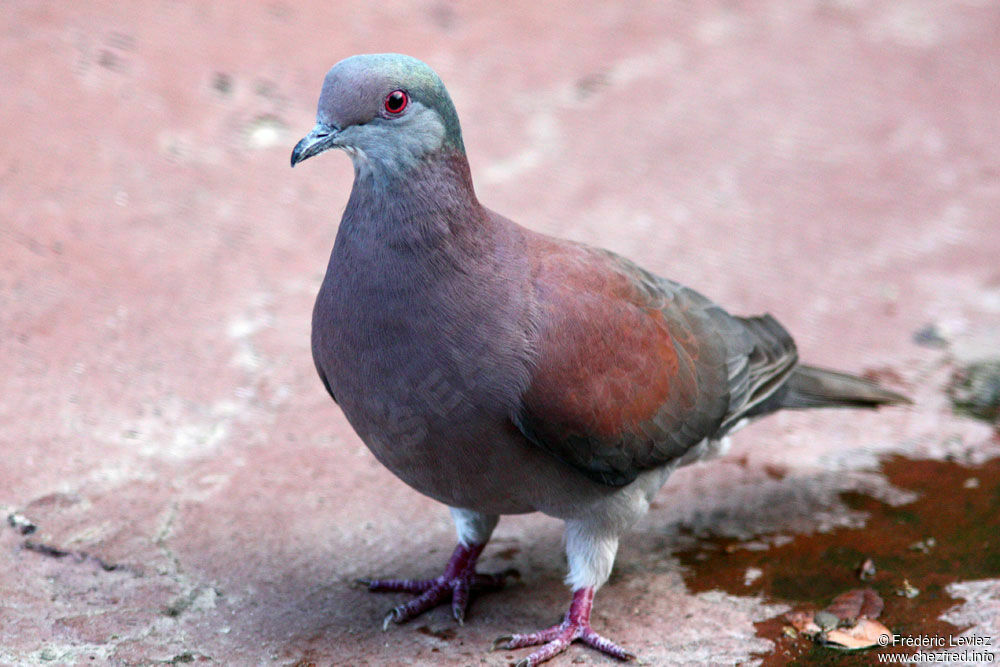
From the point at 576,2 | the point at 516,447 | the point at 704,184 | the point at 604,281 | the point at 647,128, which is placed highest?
the point at 576,2

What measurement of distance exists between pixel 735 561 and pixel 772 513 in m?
0.40

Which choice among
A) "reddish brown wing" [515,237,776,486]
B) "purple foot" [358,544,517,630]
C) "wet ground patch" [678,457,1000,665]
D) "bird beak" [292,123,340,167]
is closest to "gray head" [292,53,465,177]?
"bird beak" [292,123,340,167]

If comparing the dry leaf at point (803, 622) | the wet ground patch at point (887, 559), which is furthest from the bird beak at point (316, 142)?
the dry leaf at point (803, 622)

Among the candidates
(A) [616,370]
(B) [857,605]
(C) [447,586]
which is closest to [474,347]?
(A) [616,370]

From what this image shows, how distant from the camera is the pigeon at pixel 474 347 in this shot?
338cm

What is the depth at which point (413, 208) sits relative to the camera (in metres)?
3.40

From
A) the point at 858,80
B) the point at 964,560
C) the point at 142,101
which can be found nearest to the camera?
the point at 964,560

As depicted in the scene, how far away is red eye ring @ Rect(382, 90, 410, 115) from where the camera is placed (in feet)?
11.0

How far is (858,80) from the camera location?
791 centimetres

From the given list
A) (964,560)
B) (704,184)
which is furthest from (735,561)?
(704,184)

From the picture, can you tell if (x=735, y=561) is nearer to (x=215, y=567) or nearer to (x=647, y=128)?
(x=215, y=567)

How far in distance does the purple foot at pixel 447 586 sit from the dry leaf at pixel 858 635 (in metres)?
1.30

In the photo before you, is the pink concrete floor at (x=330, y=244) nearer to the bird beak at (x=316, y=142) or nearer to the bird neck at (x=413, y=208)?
the bird neck at (x=413, y=208)

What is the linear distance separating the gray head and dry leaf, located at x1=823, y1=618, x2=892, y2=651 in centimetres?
214
